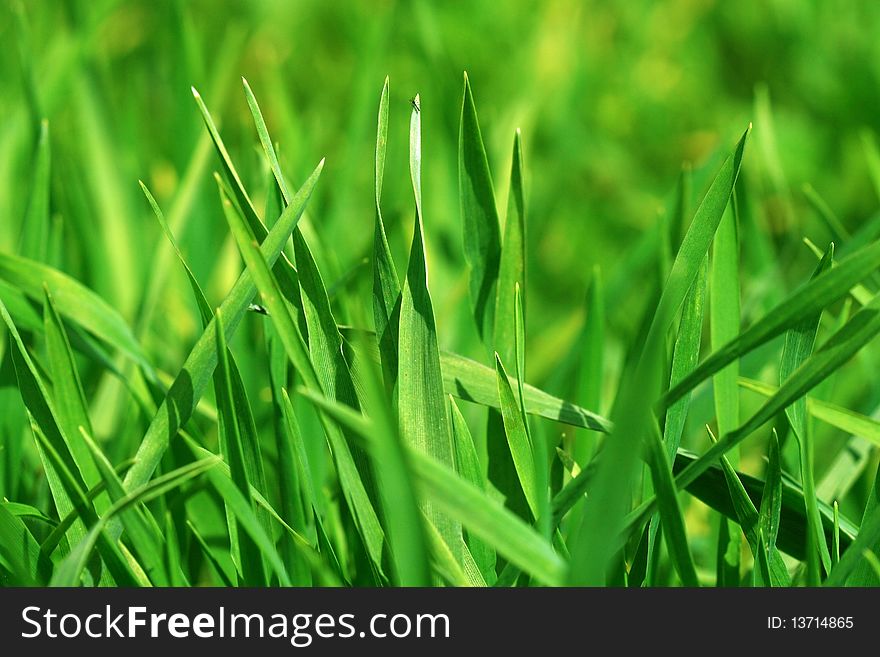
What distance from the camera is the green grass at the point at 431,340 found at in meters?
0.38

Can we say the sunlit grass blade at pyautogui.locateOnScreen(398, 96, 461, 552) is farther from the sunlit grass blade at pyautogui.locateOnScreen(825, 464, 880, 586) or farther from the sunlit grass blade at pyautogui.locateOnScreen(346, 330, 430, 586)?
the sunlit grass blade at pyautogui.locateOnScreen(825, 464, 880, 586)

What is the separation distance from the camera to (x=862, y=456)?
0.53 m

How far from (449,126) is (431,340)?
20.9 inches

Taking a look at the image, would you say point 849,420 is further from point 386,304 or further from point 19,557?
point 19,557

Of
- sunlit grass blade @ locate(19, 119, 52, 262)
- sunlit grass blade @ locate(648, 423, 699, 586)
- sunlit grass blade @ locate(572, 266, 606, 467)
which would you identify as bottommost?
sunlit grass blade @ locate(648, 423, 699, 586)

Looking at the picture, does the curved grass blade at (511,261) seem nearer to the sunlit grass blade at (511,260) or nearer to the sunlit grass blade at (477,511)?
the sunlit grass blade at (511,260)

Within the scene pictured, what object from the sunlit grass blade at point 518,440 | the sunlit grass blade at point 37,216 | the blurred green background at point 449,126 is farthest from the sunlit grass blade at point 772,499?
the sunlit grass blade at point 37,216

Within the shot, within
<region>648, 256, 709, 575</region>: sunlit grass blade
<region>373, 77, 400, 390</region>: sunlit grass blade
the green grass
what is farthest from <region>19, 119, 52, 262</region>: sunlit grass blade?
<region>648, 256, 709, 575</region>: sunlit grass blade

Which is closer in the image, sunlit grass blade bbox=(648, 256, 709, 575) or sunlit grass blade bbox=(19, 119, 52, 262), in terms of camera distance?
sunlit grass blade bbox=(648, 256, 709, 575)

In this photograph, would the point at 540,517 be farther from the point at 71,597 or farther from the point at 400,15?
the point at 400,15

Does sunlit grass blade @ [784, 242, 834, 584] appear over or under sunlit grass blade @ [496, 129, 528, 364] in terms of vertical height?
under

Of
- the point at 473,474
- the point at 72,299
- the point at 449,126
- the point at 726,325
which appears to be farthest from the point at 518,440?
the point at 449,126

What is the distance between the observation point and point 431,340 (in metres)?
0.41

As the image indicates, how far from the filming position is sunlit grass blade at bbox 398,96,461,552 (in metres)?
0.40
